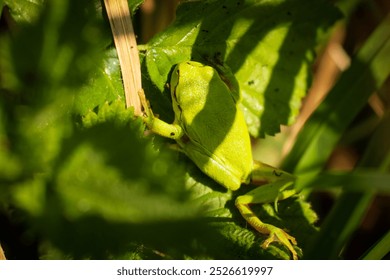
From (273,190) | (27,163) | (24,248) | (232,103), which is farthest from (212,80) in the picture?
(27,163)

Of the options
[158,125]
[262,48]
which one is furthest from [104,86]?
[262,48]

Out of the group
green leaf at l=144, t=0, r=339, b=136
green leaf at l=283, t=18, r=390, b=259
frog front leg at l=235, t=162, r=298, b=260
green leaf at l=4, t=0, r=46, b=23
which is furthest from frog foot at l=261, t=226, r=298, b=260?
green leaf at l=4, t=0, r=46, b=23

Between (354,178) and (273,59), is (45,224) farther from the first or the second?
(273,59)

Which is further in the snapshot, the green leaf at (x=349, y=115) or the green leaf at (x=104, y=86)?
the green leaf at (x=349, y=115)

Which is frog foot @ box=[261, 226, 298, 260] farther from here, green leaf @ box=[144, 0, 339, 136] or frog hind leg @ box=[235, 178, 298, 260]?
green leaf @ box=[144, 0, 339, 136]

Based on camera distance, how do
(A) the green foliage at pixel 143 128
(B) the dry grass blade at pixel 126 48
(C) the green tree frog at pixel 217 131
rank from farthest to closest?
1. (C) the green tree frog at pixel 217 131
2. (B) the dry grass blade at pixel 126 48
3. (A) the green foliage at pixel 143 128

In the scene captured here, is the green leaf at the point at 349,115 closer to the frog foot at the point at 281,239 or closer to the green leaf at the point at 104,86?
the frog foot at the point at 281,239

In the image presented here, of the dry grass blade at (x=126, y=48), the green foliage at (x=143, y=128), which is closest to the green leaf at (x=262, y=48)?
the green foliage at (x=143, y=128)

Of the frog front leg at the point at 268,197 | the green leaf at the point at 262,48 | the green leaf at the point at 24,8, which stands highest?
the green leaf at the point at 24,8
